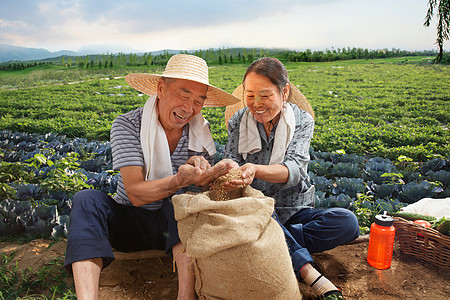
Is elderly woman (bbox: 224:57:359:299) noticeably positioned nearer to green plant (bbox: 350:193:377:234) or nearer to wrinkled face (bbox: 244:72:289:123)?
wrinkled face (bbox: 244:72:289:123)

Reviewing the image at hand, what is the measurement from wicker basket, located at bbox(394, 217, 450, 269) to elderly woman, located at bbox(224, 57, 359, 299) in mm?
403

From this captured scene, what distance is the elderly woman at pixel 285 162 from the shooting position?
5.97 feet

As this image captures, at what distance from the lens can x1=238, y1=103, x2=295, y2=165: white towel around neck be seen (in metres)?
2.04

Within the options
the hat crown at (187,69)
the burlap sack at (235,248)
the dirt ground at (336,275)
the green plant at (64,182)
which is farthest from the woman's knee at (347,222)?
the green plant at (64,182)

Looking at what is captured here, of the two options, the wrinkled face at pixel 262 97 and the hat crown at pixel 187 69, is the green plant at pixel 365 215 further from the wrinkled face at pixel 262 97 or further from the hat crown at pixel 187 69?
the hat crown at pixel 187 69

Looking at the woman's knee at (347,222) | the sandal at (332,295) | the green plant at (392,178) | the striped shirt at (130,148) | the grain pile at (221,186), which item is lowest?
the sandal at (332,295)

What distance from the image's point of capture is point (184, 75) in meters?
1.80

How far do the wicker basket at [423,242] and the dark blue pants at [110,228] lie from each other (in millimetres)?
1473

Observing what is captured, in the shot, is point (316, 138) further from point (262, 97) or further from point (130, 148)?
point (130, 148)

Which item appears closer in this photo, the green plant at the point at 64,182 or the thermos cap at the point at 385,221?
the thermos cap at the point at 385,221

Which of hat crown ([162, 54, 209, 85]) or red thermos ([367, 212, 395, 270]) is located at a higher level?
hat crown ([162, 54, 209, 85])

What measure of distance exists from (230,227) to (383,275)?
1.19 meters

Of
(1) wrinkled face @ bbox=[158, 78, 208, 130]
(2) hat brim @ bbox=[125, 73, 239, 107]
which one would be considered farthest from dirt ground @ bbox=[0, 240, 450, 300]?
(2) hat brim @ bbox=[125, 73, 239, 107]

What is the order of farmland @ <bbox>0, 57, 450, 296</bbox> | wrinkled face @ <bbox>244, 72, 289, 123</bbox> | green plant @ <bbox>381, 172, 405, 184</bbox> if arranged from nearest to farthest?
wrinkled face @ <bbox>244, 72, 289, 123</bbox> → farmland @ <bbox>0, 57, 450, 296</bbox> → green plant @ <bbox>381, 172, 405, 184</bbox>
